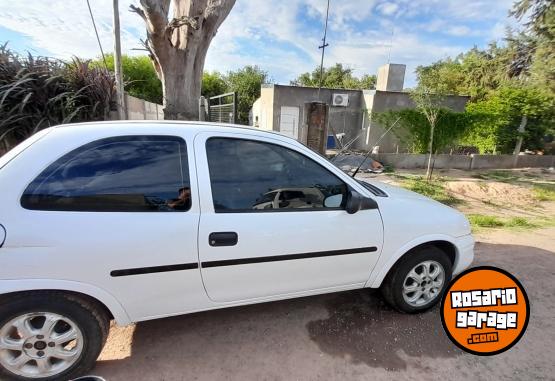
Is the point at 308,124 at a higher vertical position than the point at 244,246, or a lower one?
higher

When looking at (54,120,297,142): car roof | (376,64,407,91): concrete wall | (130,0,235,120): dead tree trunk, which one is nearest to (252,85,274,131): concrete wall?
(376,64,407,91): concrete wall

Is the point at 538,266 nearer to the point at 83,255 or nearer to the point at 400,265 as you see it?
the point at 400,265

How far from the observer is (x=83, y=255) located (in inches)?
68.2

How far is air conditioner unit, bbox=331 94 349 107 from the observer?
15406mm

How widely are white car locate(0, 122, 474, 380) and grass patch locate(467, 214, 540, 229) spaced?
12.7 feet

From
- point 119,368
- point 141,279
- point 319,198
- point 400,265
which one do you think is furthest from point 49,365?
point 400,265

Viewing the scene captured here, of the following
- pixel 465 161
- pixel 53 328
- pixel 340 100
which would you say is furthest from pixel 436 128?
pixel 53 328

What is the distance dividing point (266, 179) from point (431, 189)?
6.94m

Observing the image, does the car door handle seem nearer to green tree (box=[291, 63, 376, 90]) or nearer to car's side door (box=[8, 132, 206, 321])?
car's side door (box=[8, 132, 206, 321])

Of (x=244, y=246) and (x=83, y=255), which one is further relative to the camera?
(x=244, y=246)

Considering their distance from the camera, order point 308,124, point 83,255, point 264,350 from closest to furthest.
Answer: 1. point 83,255
2. point 264,350
3. point 308,124

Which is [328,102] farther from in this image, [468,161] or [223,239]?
[223,239]

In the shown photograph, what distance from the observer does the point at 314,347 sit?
7.63 feet

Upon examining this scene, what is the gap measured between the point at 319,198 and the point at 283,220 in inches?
15.3
